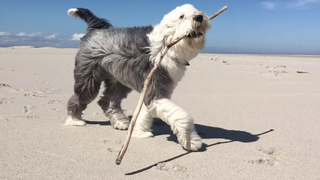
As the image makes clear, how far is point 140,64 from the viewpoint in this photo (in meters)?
4.04

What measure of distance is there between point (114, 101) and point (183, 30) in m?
1.83

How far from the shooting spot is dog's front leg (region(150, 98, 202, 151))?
365 centimetres

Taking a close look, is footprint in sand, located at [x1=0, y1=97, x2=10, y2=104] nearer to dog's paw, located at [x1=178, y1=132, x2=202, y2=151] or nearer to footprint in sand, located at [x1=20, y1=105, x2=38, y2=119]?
footprint in sand, located at [x1=20, y1=105, x2=38, y2=119]

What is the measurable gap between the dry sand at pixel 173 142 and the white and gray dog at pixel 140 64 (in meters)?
0.26

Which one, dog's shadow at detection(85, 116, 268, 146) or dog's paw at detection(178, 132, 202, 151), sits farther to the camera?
dog's shadow at detection(85, 116, 268, 146)

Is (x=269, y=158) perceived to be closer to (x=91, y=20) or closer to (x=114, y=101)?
(x=114, y=101)

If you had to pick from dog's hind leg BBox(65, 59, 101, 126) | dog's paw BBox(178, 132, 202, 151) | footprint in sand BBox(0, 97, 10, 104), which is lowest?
dog's paw BBox(178, 132, 202, 151)

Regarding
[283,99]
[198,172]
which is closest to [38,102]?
[198,172]

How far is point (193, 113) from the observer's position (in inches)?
225

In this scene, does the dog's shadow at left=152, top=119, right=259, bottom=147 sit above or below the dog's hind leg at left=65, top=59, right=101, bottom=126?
below

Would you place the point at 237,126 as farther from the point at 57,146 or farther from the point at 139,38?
the point at 57,146

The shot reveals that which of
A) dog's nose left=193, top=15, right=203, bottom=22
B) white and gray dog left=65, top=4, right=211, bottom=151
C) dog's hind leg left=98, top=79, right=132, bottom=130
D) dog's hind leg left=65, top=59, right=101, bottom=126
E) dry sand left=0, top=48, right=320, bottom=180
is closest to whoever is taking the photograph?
dry sand left=0, top=48, right=320, bottom=180

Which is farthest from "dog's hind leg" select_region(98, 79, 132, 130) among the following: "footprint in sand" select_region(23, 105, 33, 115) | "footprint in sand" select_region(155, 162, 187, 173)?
"footprint in sand" select_region(155, 162, 187, 173)

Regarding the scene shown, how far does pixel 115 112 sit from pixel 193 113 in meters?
1.45
